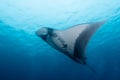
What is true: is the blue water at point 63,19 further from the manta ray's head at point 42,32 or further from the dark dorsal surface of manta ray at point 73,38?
the manta ray's head at point 42,32

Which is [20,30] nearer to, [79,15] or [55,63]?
[79,15]

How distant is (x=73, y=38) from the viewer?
6.93 metres

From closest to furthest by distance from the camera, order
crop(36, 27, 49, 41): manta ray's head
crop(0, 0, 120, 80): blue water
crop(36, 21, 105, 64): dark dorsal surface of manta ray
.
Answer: crop(36, 27, 49, 41): manta ray's head, crop(36, 21, 105, 64): dark dorsal surface of manta ray, crop(0, 0, 120, 80): blue water

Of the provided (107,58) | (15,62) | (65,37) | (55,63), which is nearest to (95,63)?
(107,58)

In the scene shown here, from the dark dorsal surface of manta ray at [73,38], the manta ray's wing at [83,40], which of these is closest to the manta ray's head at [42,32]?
the dark dorsal surface of manta ray at [73,38]

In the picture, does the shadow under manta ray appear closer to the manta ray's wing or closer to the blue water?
the manta ray's wing

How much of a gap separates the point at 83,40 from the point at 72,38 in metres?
0.44

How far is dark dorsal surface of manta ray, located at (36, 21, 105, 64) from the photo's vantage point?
254 inches

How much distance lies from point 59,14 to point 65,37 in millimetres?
5759

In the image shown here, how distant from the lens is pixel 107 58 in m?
25.1

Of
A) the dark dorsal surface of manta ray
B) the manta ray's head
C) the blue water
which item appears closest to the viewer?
the manta ray's head

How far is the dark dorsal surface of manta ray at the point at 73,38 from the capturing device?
646 centimetres

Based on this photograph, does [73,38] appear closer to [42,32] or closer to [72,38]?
[72,38]

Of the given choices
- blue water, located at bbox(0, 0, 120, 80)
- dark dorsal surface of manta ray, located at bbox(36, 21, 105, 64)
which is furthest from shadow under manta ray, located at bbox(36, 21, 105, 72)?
blue water, located at bbox(0, 0, 120, 80)
